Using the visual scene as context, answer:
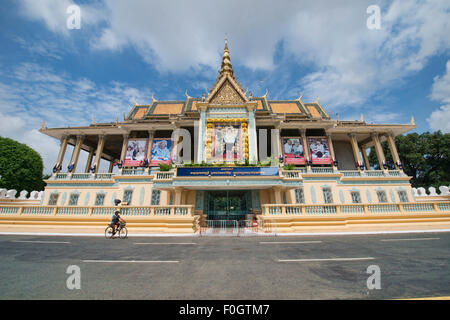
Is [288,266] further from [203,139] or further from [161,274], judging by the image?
[203,139]

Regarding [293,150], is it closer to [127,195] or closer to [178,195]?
[178,195]

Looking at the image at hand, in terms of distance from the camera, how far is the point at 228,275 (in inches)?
175

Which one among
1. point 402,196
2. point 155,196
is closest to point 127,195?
point 155,196

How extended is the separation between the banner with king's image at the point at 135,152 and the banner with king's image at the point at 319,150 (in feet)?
65.6

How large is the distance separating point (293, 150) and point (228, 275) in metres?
19.5

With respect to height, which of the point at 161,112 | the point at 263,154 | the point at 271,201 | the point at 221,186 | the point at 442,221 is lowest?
the point at 442,221

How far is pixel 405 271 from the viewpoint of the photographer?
450cm

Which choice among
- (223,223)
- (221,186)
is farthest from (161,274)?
(223,223)

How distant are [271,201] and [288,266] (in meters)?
12.3

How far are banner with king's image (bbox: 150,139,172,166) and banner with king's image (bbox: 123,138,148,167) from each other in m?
1.15
